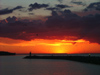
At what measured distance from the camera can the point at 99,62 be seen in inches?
1967

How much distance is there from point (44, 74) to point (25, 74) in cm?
396

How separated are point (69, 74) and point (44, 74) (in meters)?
5.08

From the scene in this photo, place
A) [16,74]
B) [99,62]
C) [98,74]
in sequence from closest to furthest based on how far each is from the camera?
1. [98,74]
2. [16,74]
3. [99,62]

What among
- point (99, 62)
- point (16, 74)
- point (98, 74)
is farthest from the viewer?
point (99, 62)

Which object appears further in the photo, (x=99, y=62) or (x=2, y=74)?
(x=99, y=62)

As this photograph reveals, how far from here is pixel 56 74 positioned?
32.4 meters

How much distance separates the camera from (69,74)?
107 feet

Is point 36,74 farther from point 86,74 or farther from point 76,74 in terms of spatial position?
point 86,74

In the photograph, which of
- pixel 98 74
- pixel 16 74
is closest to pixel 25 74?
pixel 16 74

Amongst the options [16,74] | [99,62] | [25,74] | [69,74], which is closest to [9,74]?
[16,74]

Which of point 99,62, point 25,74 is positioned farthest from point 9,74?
point 99,62

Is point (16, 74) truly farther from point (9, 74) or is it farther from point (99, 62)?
point (99, 62)

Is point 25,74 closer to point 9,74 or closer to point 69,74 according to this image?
point 9,74

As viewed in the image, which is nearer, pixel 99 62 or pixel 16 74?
pixel 16 74
